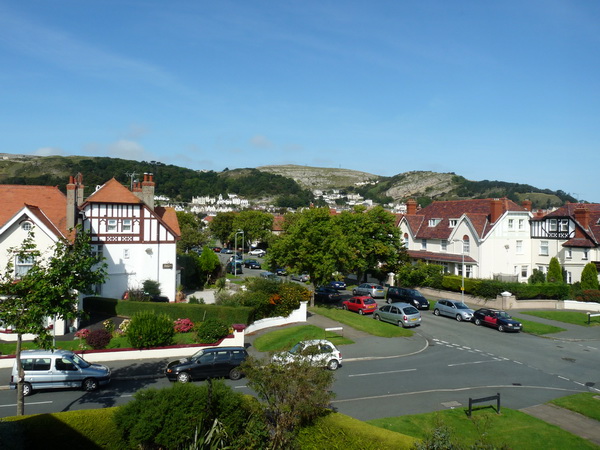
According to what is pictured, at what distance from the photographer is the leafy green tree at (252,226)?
100438 mm

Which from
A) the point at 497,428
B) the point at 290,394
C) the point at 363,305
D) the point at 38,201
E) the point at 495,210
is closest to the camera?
the point at 290,394

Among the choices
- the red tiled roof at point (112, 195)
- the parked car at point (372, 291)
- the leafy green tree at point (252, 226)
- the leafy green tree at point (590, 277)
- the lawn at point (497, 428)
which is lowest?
the lawn at point (497, 428)

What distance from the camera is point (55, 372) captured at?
21609 millimetres

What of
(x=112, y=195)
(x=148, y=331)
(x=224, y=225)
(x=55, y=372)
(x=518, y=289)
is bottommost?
(x=55, y=372)

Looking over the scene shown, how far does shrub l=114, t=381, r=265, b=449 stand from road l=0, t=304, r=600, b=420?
6.02 meters

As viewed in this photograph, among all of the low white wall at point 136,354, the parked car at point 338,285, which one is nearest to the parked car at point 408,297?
the parked car at point 338,285

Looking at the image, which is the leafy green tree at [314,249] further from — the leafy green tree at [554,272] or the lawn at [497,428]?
the lawn at [497,428]

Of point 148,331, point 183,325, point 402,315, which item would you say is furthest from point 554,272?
point 148,331

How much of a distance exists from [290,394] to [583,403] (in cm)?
1453

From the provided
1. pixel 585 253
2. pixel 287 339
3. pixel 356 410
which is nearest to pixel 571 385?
pixel 356 410

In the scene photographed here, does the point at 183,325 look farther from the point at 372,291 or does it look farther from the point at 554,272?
the point at 554,272

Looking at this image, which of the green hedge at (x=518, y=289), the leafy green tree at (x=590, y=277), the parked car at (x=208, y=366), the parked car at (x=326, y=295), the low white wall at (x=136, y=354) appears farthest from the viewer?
the leafy green tree at (x=590, y=277)

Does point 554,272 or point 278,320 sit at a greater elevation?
point 554,272

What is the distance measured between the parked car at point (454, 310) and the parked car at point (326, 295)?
30.3 feet
